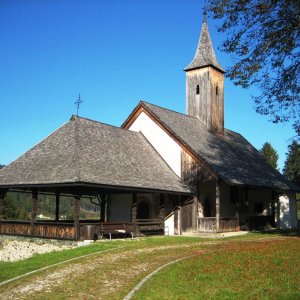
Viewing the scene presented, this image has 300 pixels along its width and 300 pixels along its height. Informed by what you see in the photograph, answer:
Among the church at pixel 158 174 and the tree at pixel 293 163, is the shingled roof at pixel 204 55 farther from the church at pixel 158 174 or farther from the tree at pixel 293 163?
the tree at pixel 293 163

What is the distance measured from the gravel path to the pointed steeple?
1895 centimetres

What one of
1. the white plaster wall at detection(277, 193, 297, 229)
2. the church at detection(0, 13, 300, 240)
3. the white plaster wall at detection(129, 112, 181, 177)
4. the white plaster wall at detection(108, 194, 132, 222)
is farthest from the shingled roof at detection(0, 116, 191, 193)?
the white plaster wall at detection(277, 193, 297, 229)

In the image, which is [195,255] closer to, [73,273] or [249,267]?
[249,267]

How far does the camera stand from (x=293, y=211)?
32875mm

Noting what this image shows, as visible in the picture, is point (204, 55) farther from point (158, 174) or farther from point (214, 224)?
point (214, 224)

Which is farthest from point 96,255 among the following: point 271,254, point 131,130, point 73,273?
point 131,130

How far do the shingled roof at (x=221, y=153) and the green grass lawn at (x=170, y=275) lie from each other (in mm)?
10511

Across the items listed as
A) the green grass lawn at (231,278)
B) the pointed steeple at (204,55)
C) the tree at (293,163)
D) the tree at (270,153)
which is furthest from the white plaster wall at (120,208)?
the tree at (270,153)

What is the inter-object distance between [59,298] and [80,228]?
10.3m

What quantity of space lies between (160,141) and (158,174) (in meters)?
3.56

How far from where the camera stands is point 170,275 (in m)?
11.0

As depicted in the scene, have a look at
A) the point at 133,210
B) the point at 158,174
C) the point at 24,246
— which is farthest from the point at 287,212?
the point at 24,246

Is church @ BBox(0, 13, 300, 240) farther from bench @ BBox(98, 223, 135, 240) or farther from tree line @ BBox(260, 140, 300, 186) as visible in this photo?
tree line @ BBox(260, 140, 300, 186)

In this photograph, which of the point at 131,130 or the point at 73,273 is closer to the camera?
the point at 73,273
